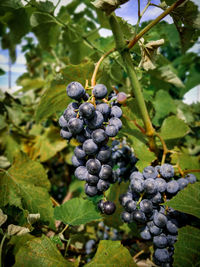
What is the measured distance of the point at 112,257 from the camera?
2.35 ft

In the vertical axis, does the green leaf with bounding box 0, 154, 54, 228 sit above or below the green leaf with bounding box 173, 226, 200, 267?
above

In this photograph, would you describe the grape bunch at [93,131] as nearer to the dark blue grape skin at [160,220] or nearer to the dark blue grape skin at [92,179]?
the dark blue grape skin at [92,179]

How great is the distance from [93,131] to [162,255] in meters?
0.60

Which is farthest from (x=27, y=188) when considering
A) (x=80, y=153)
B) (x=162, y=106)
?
(x=162, y=106)

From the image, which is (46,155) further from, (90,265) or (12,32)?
(90,265)

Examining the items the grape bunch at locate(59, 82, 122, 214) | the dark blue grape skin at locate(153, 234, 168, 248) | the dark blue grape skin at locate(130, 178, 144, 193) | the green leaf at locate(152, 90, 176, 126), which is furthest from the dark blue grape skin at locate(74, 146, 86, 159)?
the green leaf at locate(152, 90, 176, 126)

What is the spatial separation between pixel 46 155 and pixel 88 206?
2.66 feet

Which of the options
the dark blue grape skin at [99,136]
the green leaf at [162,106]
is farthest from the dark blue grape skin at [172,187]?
the green leaf at [162,106]

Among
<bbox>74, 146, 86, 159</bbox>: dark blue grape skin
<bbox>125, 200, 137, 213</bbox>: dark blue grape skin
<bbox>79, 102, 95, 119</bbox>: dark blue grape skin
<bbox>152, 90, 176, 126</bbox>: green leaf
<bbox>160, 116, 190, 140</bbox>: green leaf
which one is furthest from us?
<bbox>152, 90, 176, 126</bbox>: green leaf

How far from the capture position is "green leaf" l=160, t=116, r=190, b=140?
1029 millimetres

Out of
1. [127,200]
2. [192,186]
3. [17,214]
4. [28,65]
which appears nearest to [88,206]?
[127,200]

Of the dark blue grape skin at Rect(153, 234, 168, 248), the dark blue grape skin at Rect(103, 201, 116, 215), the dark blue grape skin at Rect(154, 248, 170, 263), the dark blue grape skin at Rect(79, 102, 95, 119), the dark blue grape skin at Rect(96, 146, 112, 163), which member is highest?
the dark blue grape skin at Rect(79, 102, 95, 119)

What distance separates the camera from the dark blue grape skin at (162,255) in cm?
80

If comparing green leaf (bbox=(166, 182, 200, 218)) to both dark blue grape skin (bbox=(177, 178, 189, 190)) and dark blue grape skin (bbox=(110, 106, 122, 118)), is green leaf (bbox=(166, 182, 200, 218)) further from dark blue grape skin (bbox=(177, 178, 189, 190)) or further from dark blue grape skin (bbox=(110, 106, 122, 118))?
dark blue grape skin (bbox=(110, 106, 122, 118))
